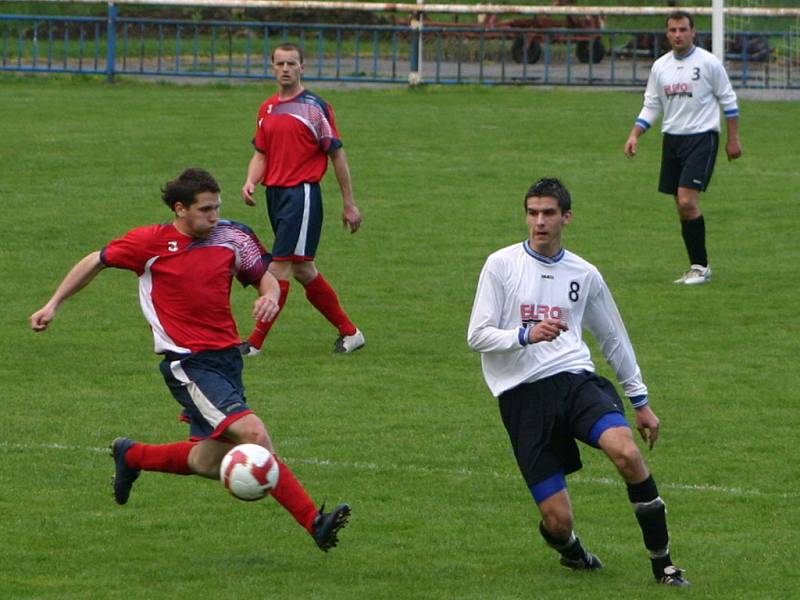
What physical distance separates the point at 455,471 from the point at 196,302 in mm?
2321

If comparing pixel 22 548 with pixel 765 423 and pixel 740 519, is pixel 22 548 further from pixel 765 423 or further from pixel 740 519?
pixel 765 423

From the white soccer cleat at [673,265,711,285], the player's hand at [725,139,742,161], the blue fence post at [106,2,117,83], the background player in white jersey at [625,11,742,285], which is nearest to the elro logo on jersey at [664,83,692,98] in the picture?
the background player in white jersey at [625,11,742,285]

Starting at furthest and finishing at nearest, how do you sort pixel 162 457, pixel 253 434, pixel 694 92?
pixel 694 92
pixel 162 457
pixel 253 434

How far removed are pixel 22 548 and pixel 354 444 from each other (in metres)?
2.72

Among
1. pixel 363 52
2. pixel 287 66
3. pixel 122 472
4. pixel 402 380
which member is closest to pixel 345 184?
pixel 287 66

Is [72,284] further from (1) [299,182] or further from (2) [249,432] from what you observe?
(1) [299,182]

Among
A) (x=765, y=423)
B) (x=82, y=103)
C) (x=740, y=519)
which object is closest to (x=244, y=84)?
(x=82, y=103)

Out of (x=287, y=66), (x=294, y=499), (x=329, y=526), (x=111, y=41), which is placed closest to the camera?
(x=329, y=526)

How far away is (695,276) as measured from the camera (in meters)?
16.2

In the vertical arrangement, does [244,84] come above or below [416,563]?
above

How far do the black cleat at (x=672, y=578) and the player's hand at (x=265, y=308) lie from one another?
7.14ft

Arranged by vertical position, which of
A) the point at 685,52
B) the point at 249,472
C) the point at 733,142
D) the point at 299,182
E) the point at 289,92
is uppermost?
the point at 685,52

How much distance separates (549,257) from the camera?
802 centimetres

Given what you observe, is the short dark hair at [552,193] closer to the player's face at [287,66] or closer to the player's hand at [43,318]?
the player's hand at [43,318]
